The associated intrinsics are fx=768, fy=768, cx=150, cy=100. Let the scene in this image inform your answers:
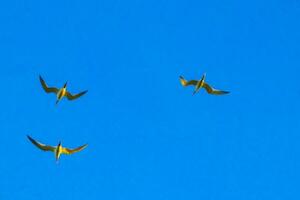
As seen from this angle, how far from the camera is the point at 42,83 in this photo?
283 feet

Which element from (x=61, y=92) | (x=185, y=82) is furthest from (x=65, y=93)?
(x=185, y=82)

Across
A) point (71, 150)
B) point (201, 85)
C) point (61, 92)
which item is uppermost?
point (201, 85)

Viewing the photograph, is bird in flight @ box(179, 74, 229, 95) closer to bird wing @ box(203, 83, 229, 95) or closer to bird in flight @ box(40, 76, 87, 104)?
bird wing @ box(203, 83, 229, 95)

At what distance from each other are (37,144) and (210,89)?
2013 centimetres

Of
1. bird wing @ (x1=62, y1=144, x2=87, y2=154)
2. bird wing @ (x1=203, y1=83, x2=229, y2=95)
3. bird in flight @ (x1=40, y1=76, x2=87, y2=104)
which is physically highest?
bird wing @ (x1=203, y1=83, x2=229, y2=95)

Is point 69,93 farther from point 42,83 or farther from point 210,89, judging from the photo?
point 210,89

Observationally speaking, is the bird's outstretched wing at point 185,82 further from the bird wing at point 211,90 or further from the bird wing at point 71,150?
the bird wing at point 71,150

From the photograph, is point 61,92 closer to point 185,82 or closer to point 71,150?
point 71,150

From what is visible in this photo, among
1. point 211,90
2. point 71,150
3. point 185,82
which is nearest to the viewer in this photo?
point 71,150

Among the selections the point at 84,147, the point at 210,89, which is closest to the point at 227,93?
the point at 210,89

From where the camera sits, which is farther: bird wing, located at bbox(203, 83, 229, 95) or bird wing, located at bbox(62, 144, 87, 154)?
bird wing, located at bbox(203, 83, 229, 95)

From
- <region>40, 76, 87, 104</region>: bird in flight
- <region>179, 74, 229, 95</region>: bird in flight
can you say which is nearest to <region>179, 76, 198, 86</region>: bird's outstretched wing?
<region>179, 74, 229, 95</region>: bird in flight

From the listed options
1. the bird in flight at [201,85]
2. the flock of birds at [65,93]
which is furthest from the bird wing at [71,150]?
the bird in flight at [201,85]

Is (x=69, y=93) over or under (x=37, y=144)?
over
